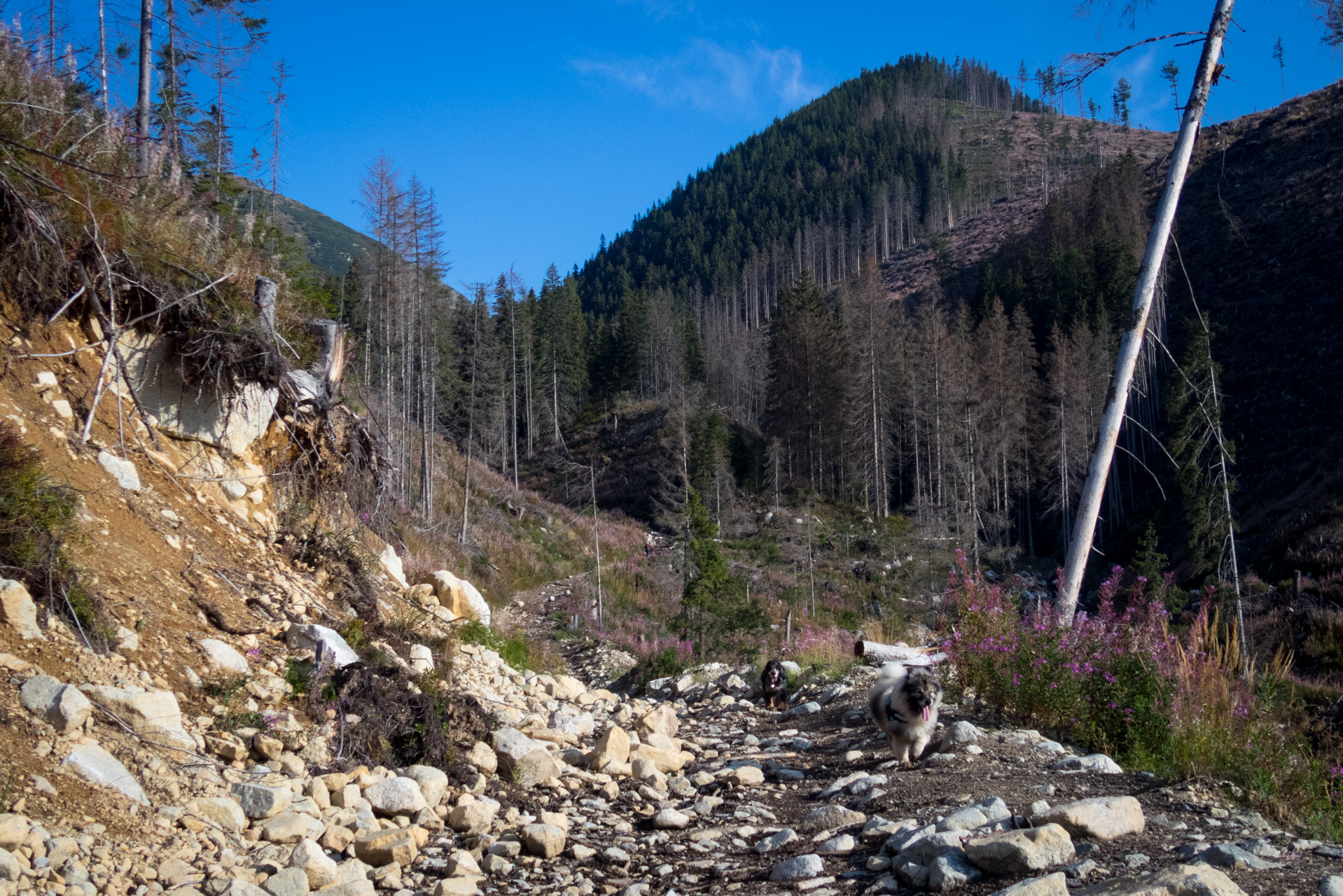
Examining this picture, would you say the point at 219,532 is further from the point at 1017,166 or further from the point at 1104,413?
the point at 1017,166

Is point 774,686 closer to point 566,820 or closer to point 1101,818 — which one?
point 566,820

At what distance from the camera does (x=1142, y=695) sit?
5219 millimetres

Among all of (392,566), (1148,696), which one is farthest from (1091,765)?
(392,566)

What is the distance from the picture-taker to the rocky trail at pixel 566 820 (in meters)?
3.02

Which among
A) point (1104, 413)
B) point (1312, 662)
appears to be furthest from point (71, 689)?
point (1312, 662)

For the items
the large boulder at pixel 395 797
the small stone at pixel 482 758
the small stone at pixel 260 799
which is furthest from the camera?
the small stone at pixel 482 758

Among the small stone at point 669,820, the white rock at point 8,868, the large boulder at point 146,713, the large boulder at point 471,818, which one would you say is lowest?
the small stone at point 669,820

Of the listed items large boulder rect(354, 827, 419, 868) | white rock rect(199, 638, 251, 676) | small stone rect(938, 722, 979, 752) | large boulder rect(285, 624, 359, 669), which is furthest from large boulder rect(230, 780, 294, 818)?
small stone rect(938, 722, 979, 752)

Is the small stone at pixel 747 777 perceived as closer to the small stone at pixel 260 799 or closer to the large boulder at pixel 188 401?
the small stone at pixel 260 799

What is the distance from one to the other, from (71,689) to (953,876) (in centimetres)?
410

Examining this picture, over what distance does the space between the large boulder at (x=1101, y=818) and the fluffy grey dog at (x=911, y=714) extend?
1.78 m

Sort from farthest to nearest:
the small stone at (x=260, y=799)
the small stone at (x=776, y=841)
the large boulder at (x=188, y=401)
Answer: the large boulder at (x=188, y=401) < the small stone at (x=776, y=841) < the small stone at (x=260, y=799)

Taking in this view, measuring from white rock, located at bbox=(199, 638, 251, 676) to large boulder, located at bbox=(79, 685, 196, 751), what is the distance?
0.74 metres

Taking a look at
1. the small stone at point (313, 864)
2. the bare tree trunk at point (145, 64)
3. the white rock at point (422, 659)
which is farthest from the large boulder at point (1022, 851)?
the bare tree trunk at point (145, 64)
